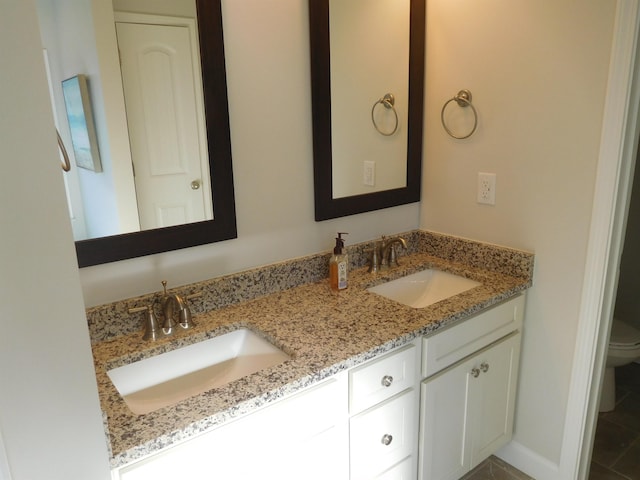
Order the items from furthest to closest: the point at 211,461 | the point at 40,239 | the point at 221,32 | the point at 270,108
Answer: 1. the point at 270,108
2. the point at 221,32
3. the point at 211,461
4. the point at 40,239

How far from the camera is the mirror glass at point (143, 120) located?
1225mm

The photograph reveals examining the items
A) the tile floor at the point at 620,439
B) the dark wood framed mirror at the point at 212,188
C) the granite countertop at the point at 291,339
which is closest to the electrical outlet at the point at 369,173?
the granite countertop at the point at 291,339

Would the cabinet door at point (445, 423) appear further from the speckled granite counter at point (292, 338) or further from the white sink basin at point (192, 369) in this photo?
the white sink basin at point (192, 369)

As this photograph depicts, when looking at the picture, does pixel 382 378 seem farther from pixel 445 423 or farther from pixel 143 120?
pixel 143 120

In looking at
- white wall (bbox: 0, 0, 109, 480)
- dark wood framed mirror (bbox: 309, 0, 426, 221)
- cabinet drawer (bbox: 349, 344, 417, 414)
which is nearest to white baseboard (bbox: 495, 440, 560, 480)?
cabinet drawer (bbox: 349, 344, 417, 414)

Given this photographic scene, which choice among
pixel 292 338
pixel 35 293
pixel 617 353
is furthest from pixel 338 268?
pixel 617 353

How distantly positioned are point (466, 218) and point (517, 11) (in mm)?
764

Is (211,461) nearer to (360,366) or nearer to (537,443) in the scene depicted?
(360,366)

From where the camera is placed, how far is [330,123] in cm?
173

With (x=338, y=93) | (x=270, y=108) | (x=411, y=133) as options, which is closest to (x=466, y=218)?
(x=411, y=133)

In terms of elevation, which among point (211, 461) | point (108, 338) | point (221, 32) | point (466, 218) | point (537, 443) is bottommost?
point (537, 443)

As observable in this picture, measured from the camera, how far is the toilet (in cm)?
227

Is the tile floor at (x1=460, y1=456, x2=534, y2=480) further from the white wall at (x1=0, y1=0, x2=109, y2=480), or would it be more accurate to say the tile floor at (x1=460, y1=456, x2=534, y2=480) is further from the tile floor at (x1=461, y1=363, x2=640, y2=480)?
the white wall at (x1=0, y1=0, x2=109, y2=480)

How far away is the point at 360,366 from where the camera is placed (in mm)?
1299
